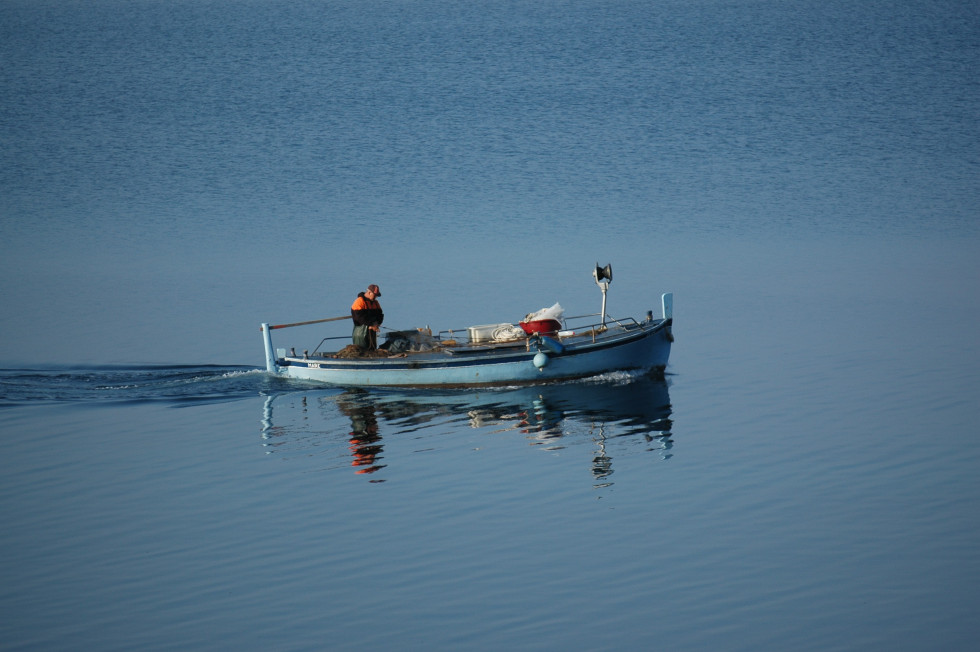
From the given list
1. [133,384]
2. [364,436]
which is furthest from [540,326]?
[133,384]

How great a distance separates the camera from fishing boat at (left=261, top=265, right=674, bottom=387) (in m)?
25.7

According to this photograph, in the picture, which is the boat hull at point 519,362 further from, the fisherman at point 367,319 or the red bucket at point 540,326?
the fisherman at point 367,319

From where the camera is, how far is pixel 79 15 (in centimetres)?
10169

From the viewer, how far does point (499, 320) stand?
33.9 m

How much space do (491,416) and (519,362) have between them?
6.90ft

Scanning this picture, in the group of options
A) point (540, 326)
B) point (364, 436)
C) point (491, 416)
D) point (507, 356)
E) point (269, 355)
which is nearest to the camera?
point (364, 436)

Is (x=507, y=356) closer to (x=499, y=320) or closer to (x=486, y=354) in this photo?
(x=486, y=354)

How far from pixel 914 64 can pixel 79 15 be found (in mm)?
70886

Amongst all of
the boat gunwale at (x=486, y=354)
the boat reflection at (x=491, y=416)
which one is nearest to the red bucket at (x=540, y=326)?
the boat gunwale at (x=486, y=354)

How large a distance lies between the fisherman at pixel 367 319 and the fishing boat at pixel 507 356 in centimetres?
28

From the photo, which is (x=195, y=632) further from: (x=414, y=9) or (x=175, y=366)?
(x=414, y=9)

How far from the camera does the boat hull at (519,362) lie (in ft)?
84.1

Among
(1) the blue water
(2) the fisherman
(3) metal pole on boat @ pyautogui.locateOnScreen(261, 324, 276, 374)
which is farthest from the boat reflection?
(2) the fisherman

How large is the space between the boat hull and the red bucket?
0.94ft
